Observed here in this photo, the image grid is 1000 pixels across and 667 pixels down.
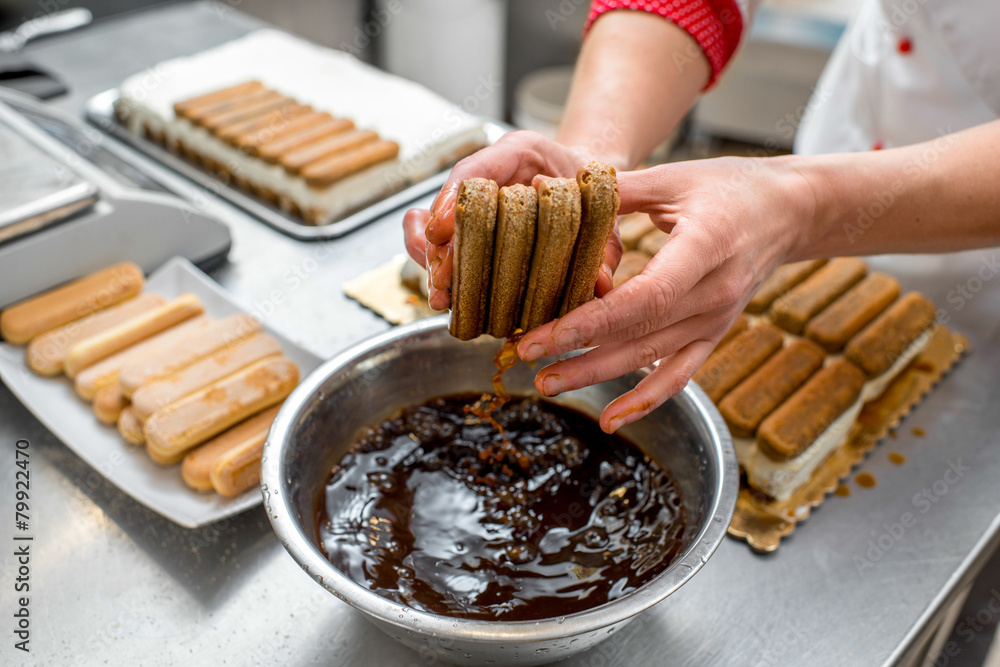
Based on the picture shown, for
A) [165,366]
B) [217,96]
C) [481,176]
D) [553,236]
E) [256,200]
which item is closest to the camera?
[553,236]

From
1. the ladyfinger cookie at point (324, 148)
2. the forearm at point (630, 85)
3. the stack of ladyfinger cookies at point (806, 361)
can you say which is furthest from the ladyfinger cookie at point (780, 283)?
the ladyfinger cookie at point (324, 148)

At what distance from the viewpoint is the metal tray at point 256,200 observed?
7.36 ft

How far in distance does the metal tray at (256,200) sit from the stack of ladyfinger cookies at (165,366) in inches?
19.8

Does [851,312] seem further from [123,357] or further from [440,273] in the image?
[123,357]

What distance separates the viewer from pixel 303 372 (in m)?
1.67

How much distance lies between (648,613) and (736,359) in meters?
0.60

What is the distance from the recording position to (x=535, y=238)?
100cm

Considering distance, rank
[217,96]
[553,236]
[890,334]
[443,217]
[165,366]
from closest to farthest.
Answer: [553,236], [443,217], [165,366], [890,334], [217,96]

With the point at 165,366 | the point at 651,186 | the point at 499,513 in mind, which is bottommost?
the point at 165,366

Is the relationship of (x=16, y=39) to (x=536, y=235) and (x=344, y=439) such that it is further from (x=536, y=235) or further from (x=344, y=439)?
(x=536, y=235)

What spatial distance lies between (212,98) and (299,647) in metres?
2.00

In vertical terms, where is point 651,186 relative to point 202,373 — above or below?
above

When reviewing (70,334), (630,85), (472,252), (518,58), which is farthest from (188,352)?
(518,58)

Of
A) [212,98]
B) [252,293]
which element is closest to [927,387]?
[252,293]
